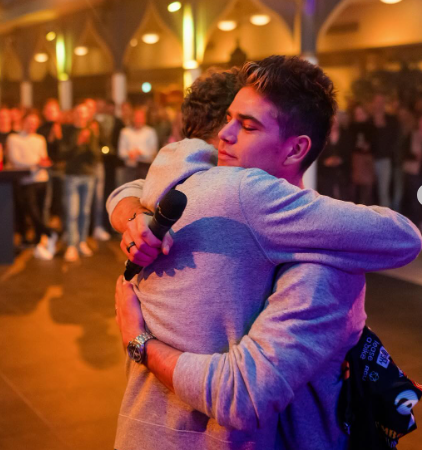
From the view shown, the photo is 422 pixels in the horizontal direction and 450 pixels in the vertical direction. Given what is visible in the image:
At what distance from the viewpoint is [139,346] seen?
1.27m

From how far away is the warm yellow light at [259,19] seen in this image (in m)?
16.5

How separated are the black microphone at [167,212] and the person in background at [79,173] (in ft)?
21.7

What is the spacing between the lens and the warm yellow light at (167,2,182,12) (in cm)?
1288

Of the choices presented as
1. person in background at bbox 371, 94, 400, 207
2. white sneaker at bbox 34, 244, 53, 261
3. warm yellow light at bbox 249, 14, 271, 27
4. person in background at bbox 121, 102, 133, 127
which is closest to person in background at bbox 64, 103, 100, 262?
white sneaker at bbox 34, 244, 53, 261

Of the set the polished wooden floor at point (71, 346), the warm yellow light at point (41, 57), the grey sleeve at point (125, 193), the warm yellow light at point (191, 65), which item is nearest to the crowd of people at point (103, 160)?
the polished wooden floor at point (71, 346)

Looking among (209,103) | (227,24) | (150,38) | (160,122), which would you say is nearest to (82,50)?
(150,38)

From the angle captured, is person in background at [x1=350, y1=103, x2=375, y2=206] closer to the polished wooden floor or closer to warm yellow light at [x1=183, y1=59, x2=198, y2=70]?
the polished wooden floor

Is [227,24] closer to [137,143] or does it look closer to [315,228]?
[137,143]

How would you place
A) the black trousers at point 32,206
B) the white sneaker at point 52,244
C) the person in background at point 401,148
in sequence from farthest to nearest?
the person in background at point 401,148, the black trousers at point 32,206, the white sneaker at point 52,244

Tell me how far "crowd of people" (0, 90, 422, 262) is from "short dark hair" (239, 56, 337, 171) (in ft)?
20.0

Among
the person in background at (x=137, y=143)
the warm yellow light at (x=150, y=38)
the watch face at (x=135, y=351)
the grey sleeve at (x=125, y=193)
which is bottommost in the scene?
the person in background at (x=137, y=143)

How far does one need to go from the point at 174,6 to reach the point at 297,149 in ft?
41.0

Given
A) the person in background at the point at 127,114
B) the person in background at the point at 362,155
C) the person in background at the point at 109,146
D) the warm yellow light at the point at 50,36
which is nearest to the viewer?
the person in background at the point at 362,155

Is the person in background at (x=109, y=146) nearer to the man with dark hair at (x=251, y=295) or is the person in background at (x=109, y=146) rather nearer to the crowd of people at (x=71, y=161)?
the crowd of people at (x=71, y=161)
